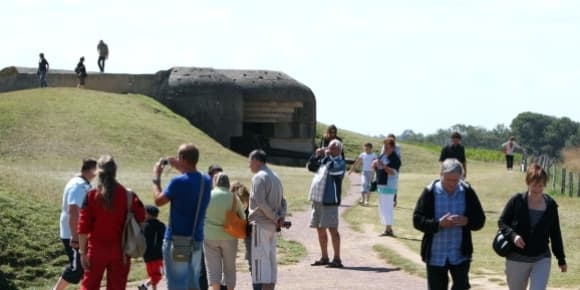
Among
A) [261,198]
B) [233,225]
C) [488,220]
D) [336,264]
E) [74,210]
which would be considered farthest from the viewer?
[488,220]

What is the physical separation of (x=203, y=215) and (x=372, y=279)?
4.27 metres

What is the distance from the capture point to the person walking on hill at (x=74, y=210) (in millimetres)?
10148

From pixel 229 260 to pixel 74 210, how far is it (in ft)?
5.68

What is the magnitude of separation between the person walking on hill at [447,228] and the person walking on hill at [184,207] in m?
1.88

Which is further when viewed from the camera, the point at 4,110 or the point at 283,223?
the point at 4,110

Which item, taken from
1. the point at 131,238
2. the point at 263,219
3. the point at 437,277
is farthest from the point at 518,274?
the point at 131,238

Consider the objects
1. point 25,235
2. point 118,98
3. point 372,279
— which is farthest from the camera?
point 118,98

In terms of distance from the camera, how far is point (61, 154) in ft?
108

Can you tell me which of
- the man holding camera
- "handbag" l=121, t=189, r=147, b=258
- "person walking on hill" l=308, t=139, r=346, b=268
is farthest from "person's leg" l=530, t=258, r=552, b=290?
"person walking on hill" l=308, t=139, r=346, b=268

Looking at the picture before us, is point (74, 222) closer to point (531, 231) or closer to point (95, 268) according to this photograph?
point (95, 268)

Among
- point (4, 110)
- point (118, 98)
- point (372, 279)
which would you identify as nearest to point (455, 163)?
point (372, 279)

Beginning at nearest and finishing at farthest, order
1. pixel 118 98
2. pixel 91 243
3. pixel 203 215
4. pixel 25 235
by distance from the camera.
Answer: pixel 91 243, pixel 203 215, pixel 25 235, pixel 118 98

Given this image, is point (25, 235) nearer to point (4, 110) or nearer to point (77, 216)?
point (77, 216)

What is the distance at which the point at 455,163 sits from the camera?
30.7ft
